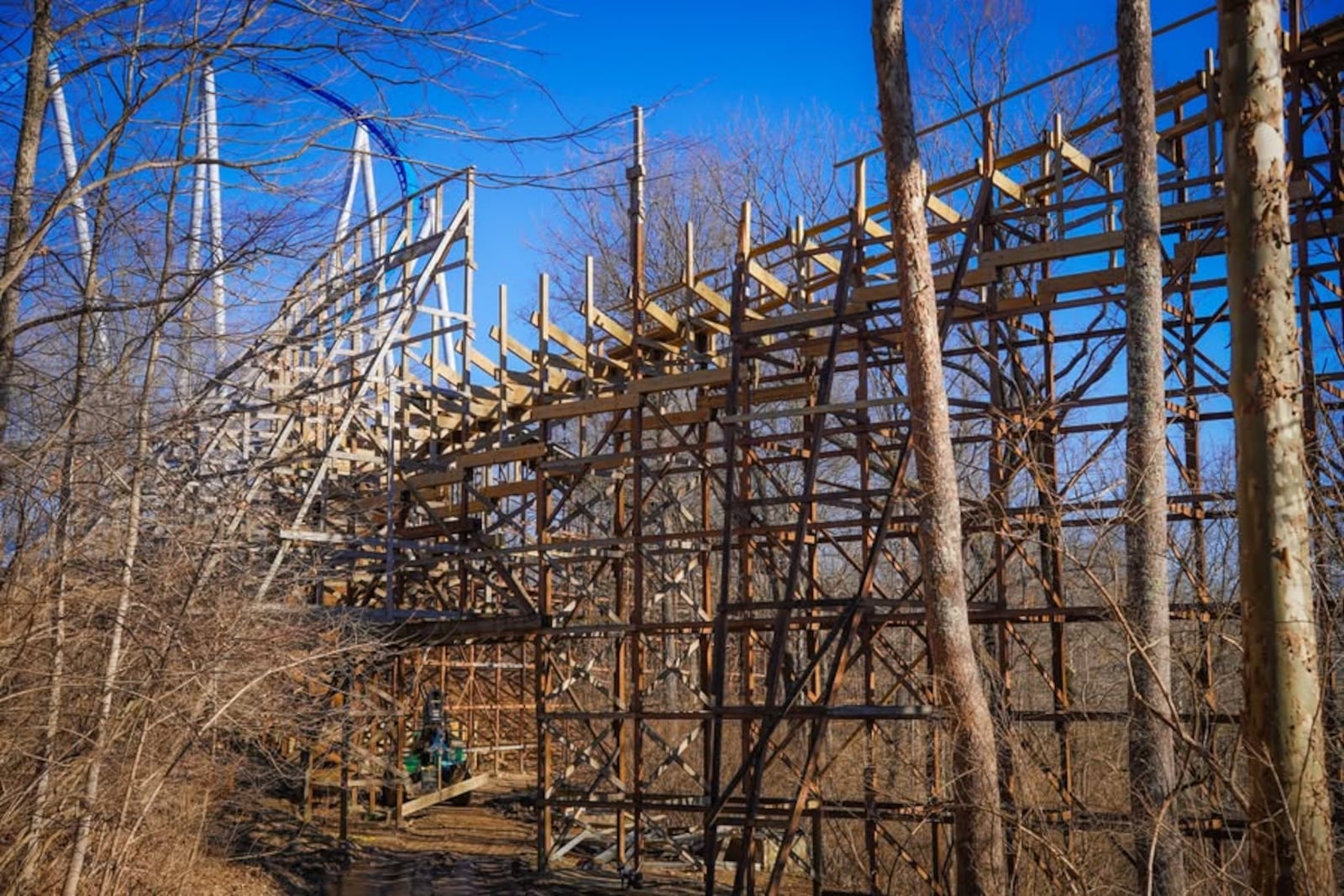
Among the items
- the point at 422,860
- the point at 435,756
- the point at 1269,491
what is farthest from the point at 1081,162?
the point at 435,756

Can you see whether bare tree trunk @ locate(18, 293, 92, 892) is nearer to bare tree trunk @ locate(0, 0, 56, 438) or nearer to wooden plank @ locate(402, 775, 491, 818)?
bare tree trunk @ locate(0, 0, 56, 438)

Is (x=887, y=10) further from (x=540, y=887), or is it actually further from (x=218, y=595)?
(x=540, y=887)

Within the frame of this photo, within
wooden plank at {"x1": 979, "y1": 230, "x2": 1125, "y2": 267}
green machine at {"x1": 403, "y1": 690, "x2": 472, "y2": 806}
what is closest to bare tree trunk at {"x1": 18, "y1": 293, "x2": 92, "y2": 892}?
wooden plank at {"x1": 979, "y1": 230, "x2": 1125, "y2": 267}

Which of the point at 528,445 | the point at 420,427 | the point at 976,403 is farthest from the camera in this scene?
the point at 420,427

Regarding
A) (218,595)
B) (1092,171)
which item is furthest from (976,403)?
(218,595)

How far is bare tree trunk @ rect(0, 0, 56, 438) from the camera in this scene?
8398mm

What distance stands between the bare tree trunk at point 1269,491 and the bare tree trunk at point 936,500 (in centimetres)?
303

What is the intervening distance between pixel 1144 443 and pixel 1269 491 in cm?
367

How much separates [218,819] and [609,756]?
4665mm

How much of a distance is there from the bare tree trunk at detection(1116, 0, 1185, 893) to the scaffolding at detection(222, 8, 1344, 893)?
31 centimetres

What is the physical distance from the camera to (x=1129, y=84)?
11680mm

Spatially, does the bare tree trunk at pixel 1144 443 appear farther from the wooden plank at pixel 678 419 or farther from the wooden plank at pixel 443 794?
the wooden plank at pixel 443 794

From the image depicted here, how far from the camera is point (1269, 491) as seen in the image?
745 cm

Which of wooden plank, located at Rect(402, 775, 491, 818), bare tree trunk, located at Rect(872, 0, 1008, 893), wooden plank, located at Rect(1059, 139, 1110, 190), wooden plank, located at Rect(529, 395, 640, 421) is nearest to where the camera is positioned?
bare tree trunk, located at Rect(872, 0, 1008, 893)
